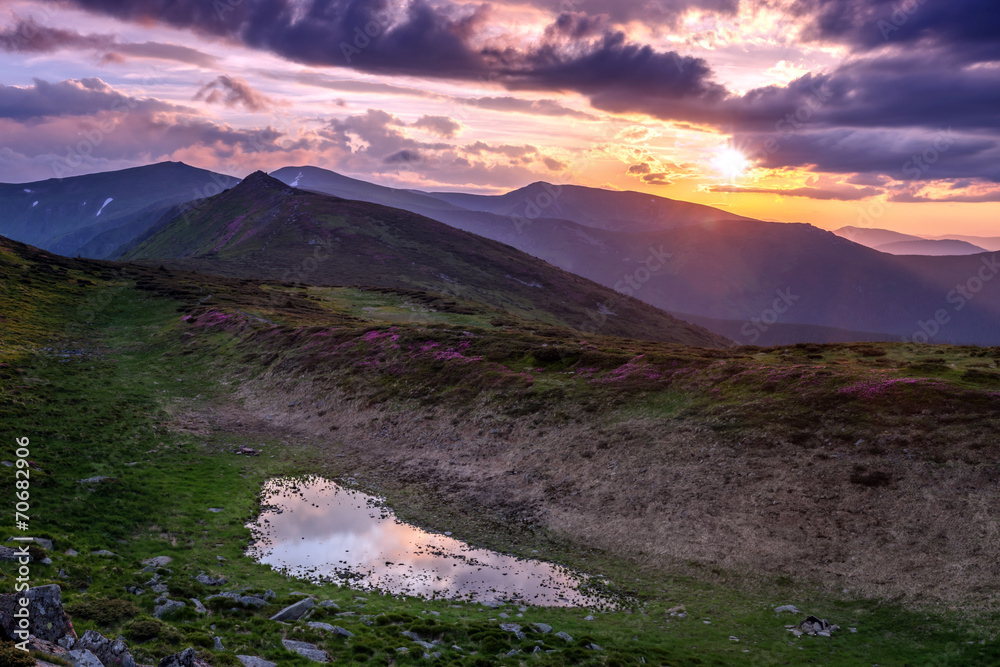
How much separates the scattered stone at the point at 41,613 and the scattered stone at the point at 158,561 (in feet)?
35.9

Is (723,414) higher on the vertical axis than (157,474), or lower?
higher

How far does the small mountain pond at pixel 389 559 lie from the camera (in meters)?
26.3

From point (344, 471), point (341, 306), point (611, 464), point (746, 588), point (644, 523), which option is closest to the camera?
point (746, 588)

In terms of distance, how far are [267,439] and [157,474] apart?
12948 millimetres

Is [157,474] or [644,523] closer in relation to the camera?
[644,523]

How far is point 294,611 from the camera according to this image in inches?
821

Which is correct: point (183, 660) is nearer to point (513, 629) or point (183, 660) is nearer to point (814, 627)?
point (513, 629)

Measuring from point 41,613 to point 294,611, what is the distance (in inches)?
358

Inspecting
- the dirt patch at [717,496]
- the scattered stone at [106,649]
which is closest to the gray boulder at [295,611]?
the scattered stone at [106,649]

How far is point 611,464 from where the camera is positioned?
125 ft

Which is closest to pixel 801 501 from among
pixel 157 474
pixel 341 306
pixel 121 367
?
pixel 157 474

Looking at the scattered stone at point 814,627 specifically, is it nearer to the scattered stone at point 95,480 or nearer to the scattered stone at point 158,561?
the scattered stone at point 158,561

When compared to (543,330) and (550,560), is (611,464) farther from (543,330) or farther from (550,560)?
(543,330)
